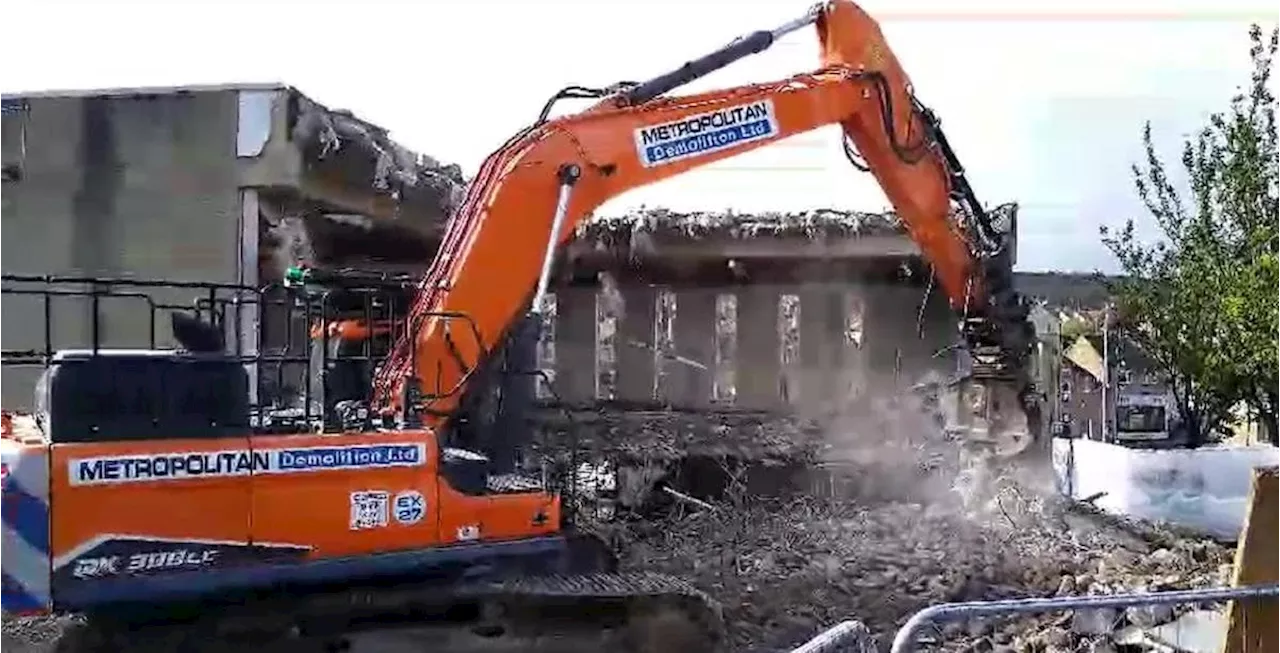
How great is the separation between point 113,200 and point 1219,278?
42.3 ft

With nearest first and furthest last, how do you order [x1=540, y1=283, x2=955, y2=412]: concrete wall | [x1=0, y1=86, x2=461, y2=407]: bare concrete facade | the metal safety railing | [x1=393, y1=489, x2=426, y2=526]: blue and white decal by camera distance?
1. the metal safety railing
2. [x1=393, y1=489, x2=426, y2=526]: blue and white decal
3. [x1=0, y1=86, x2=461, y2=407]: bare concrete facade
4. [x1=540, y1=283, x2=955, y2=412]: concrete wall

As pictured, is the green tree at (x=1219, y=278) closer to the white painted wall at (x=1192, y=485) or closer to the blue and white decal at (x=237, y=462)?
the white painted wall at (x=1192, y=485)

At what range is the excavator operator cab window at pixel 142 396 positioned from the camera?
754 cm

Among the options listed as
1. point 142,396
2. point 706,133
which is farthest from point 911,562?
point 142,396

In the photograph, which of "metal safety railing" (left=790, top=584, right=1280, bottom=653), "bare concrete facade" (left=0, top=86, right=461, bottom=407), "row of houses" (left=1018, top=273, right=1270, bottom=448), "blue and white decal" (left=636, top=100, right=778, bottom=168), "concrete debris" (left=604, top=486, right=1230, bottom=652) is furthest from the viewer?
"row of houses" (left=1018, top=273, right=1270, bottom=448)

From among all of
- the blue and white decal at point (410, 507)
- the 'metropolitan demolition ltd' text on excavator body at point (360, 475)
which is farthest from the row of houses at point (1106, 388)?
the blue and white decal at point (410, 507)

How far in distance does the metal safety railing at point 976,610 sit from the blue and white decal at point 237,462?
145 inches

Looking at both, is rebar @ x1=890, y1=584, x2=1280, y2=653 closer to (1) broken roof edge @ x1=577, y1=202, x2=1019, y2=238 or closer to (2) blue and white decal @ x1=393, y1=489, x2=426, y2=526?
(2) blue and white decal @ x1=393, y1=489, x2=426, y2=526

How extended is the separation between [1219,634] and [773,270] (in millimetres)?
15134

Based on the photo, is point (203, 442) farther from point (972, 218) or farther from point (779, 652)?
point (972, 218)

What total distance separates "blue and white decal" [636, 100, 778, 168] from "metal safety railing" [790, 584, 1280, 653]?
594 centimetres

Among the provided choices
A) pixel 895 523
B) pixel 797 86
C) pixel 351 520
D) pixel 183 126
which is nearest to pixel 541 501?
pixel 351 520

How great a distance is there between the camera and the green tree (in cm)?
1575

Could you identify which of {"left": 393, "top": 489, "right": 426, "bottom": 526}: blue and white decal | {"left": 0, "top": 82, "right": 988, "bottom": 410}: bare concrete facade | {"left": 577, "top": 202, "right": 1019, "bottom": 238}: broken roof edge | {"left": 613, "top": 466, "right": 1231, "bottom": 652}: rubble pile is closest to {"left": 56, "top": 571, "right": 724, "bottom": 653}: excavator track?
{"left": 393, "top": 489, "right": 426, "bottom": 526}: blue and white decal
